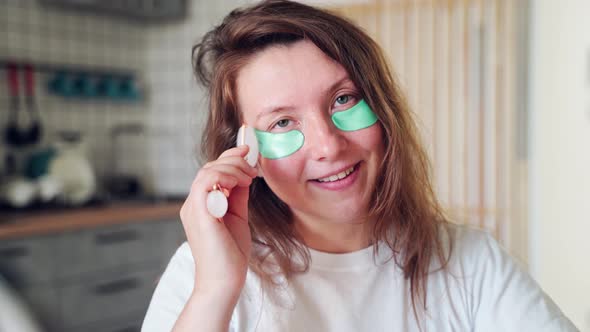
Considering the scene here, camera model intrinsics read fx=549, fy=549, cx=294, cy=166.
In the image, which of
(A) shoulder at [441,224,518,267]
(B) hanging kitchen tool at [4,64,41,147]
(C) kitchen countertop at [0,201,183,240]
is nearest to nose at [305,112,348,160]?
(A) shoulder at [441,224,518,267]

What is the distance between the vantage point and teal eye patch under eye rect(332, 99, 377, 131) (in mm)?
1003

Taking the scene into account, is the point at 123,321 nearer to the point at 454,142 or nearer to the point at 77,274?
the point at 77,274

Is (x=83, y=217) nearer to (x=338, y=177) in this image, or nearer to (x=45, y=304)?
(x=45, y=304)

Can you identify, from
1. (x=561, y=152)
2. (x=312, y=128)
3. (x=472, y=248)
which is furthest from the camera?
(x=561, y=152)

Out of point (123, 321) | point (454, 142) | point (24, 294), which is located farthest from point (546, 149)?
point (24, 294)

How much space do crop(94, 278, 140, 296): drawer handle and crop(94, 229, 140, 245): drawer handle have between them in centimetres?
20

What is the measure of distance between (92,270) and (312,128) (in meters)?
1.91

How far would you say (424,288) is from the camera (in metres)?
1.05

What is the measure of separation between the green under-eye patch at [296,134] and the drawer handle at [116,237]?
5.87ft

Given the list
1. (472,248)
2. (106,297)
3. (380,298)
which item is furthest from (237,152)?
(106,297)

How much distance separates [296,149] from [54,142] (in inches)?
96.3

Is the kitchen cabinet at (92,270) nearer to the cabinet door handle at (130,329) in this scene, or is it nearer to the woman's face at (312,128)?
the cabinet door handle at (130,329)

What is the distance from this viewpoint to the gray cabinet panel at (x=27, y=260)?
7.28 ft

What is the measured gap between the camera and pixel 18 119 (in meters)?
2.86
